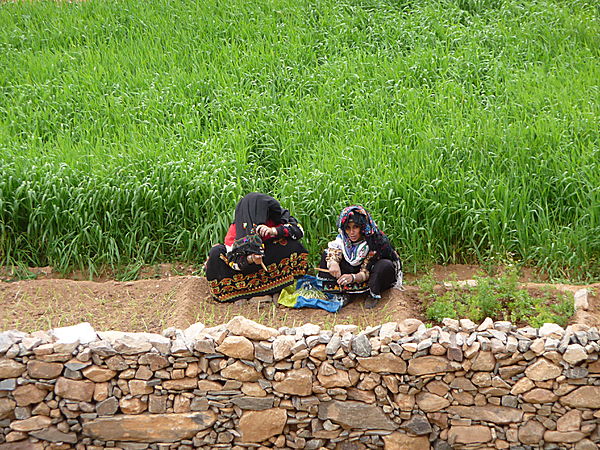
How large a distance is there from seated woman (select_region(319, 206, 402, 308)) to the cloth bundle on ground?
0.13m

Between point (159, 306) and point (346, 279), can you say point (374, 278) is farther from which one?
point (159, 306)

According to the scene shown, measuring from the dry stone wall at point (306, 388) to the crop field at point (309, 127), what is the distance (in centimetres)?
192

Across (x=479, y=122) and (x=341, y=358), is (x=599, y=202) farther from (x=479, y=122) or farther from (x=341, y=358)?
(x=341, y=358)

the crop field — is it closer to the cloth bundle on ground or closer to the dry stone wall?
A: the cloth bundle on ground

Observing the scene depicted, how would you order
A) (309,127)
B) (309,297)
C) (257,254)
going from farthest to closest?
(309,127), (309,297), (257,254)

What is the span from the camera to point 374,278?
6.41 metres

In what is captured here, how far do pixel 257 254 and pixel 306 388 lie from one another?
4.75 ft

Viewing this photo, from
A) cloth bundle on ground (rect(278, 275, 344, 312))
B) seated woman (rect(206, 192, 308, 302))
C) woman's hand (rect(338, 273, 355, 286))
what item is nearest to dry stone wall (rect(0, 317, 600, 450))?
woman's hand (rect(338, 273, 355, 286))

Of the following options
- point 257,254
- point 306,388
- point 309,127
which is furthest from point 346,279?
point 309,127

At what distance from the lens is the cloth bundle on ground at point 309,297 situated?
6605 millimetres

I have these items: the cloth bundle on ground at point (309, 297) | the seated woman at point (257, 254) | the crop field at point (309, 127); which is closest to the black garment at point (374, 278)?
the cloth bundle on ground at point (309, 297)

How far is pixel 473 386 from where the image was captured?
5.33 m

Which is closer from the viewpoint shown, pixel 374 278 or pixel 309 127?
pixel 374 278

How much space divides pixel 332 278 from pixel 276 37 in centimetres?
510
